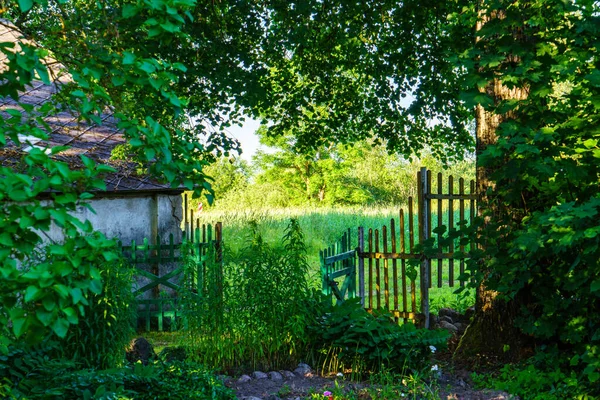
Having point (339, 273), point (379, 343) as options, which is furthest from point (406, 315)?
point (379, 343)

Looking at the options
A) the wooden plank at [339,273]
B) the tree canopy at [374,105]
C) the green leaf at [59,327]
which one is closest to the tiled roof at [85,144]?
the tree canopy at [374,105]

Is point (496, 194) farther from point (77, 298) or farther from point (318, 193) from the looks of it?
point (318, 193)

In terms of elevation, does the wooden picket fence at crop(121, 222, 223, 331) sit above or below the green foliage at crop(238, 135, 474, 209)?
below

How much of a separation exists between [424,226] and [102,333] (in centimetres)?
497

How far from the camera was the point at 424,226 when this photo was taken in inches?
360

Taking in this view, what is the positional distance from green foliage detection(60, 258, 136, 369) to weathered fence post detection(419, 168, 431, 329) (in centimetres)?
440

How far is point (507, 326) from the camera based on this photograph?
6836 mm

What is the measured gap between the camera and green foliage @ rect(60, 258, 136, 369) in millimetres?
5750

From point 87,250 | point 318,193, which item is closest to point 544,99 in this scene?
point 87,250

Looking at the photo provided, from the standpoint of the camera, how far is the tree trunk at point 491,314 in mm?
6688

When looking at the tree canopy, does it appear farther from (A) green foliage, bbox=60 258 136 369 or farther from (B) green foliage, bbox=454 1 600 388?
(A) green foliage, bbox=60 258 136 369

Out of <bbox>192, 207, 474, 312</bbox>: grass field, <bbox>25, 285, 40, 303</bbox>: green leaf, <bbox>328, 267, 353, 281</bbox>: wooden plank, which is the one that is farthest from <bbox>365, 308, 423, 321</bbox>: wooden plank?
<bbox>192, 207, 474, 312</bbox>: grass field

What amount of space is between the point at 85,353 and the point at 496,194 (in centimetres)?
418

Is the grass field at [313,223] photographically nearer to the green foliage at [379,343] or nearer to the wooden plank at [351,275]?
the wooden plank at [351,275]
